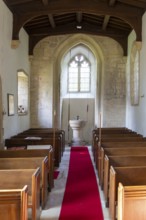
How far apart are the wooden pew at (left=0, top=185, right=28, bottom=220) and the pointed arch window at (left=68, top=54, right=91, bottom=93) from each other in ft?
31.1

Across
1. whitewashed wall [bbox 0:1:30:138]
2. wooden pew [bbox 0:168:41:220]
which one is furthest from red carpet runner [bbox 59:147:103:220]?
whitewashed wall [bbox 0:1:30:138]

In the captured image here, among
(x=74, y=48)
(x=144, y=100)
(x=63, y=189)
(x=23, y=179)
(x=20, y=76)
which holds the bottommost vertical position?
(x=63, y=189)

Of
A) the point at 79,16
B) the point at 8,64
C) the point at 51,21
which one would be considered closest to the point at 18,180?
the point at 8,64

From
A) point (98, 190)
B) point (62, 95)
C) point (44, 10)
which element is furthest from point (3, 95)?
point (62, 95)

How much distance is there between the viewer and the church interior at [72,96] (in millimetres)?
3877

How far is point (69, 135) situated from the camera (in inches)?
442

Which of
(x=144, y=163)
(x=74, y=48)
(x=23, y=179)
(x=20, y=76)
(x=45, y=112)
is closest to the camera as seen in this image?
(x=23, y=179)

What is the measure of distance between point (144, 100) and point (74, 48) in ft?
16.5

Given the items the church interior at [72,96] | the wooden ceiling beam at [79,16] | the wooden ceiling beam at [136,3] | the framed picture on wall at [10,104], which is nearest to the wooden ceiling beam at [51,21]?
the church interior at [72,96]

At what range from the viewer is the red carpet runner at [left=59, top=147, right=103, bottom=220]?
3.39 m

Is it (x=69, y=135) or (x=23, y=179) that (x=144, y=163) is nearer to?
(x=23, y=179)

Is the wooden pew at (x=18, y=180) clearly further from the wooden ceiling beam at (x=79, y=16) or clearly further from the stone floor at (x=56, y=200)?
the wooden ceiling beam at (x=79, y=16)

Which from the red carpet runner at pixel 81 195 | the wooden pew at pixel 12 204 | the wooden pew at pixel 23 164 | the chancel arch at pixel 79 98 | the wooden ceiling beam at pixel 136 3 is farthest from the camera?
the chancel arch at pixel 79 98

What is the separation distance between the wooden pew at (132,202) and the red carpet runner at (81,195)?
1.01 metres
